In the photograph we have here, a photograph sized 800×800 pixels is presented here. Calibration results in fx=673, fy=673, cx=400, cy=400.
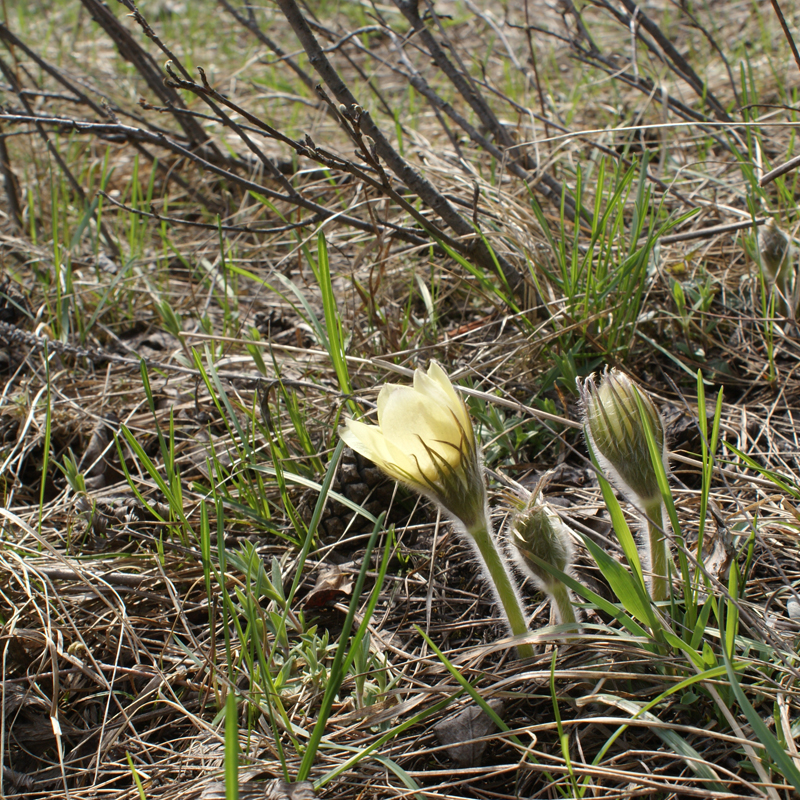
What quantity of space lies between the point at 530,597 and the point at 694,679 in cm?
53

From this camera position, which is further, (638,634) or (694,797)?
(638,634)

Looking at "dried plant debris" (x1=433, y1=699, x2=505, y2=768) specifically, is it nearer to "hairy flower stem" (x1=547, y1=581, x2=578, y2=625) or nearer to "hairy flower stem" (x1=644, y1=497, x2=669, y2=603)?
"hairy flower stem" (x1=547, y1=581, x2=578, y2=625)

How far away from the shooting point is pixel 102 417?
218 cm

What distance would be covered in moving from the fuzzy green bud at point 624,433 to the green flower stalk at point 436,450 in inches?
8.9

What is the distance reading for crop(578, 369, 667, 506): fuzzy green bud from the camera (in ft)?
3.93

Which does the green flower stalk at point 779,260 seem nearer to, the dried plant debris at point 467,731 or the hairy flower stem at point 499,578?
the hairy flower stem at point 499,578

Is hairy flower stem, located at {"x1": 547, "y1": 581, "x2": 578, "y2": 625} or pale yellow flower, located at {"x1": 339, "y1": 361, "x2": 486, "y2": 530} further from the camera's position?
hairy flower stem, located at {"x1": 547, "y1": 581, "x2": 578, "y2": 625}

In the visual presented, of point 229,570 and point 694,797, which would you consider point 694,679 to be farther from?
point 229,570

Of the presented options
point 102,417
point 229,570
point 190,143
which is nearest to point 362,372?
point 229,570

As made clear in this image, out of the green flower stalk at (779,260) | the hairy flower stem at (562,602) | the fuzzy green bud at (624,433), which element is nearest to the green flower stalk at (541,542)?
the hairy flower stem at (562,602)

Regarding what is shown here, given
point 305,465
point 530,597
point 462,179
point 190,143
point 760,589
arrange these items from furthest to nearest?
point 190,143
point 462,179
point 305,465
point 530,597
point 760,589

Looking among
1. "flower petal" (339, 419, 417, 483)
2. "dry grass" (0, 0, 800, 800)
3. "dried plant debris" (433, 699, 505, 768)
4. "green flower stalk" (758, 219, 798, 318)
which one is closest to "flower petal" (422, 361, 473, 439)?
"flower petal" (339, 419, 417, 483)

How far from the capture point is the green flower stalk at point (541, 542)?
1198 mm

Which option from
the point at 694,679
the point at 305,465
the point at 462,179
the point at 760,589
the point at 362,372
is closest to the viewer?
the point at 694,679
